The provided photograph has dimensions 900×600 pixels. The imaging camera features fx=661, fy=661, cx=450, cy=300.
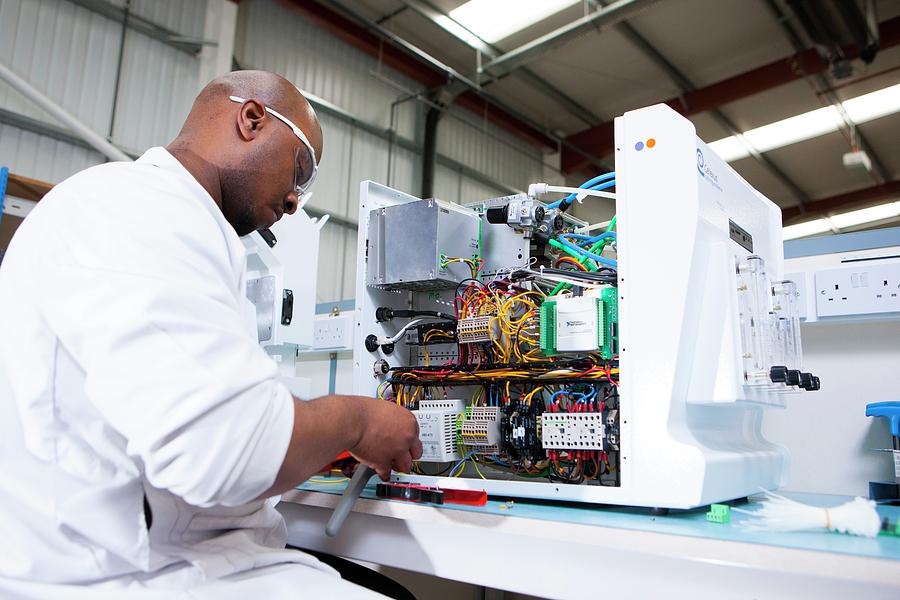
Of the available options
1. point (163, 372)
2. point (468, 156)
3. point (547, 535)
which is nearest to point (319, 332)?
point (547, 535)

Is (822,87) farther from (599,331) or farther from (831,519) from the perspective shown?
(831,519)

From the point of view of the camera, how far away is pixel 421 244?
5.21 ft

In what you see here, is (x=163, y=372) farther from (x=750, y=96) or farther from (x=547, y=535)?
(x=750, y=96)

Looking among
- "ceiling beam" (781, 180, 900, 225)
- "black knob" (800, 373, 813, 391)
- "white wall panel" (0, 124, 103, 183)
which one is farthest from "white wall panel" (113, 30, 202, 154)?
"ceiling beam" (781, 180, 900, 225)

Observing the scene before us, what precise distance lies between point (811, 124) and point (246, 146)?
673cm

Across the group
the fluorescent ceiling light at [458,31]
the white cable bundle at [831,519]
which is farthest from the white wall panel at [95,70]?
the white cable bundle at [831,519]

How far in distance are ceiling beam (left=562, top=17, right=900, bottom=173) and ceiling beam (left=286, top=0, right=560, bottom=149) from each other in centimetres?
58

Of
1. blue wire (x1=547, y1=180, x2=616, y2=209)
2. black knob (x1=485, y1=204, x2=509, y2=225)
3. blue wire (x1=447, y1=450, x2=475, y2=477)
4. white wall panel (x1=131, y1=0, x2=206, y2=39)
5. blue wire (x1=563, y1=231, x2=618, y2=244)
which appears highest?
white wall panel (x1=131, y1=0, x2=206, y2=39)

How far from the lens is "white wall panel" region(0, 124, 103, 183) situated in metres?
3.94

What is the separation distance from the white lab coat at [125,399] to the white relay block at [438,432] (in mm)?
545

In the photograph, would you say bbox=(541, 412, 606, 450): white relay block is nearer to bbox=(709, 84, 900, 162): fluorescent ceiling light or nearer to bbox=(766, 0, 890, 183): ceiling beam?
bbox=(766, 0, 890, 183): ceiling beam

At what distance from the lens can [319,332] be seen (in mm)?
3174

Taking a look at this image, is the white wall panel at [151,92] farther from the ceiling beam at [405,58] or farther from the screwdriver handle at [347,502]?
the screwdriver handle at [347,502]

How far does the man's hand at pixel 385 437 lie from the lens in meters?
0.95
